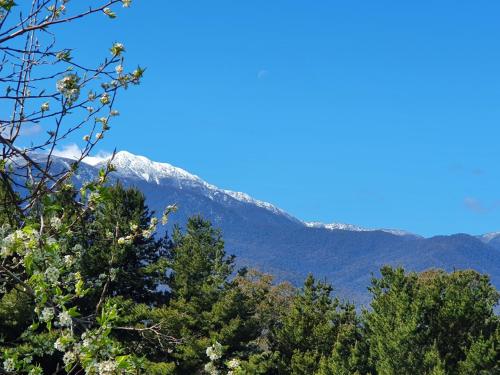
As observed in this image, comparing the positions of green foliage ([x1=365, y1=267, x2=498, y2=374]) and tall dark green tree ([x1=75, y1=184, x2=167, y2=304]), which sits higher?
tall dark green tree ([x1=75, y1=184, x2=167, y2=304])

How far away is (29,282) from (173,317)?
30843 mm

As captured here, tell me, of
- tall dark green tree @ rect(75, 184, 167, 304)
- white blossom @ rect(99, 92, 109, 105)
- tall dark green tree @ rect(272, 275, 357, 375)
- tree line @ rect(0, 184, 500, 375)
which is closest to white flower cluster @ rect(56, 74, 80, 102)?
white blossom @ rect(99, 92, 109, 105)

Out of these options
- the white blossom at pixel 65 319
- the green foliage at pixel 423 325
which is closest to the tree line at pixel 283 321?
the green foliage at pixel 423 325

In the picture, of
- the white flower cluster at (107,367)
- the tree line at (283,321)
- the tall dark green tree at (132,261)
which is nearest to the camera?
the white flower cluster at (107,367)

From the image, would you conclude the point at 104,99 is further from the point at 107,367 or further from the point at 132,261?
the point at 132,261

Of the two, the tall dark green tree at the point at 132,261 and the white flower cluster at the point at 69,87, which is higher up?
the tall dark green tree at the point at 132,261

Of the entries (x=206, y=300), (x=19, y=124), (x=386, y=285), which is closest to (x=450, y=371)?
(x=386, y=285)

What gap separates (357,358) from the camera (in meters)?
31.6

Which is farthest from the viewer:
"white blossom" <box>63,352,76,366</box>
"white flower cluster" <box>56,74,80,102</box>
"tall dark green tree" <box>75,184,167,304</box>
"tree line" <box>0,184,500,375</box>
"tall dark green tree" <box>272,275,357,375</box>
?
"tall dark green tree" <box>75,184,167,304</box>

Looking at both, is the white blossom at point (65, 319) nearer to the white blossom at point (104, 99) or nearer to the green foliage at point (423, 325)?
the white blossom at point (104, 99)

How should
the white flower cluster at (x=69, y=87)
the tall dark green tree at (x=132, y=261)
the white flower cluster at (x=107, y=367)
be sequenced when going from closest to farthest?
1. the white flower cluster at (x=107, y=367)
2. the white flower cluster at (x=69, y=87)
3. the tall dark green tree at (x=132, y=261)

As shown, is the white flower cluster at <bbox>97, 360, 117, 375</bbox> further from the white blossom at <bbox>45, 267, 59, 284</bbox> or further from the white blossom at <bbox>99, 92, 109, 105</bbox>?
the white blossom at <bbox>99, 92, 109, 105</bbox>

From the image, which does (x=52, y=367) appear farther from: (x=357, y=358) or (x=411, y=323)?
(x=411, y=323)

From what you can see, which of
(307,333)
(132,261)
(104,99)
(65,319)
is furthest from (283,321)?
(65,319)
